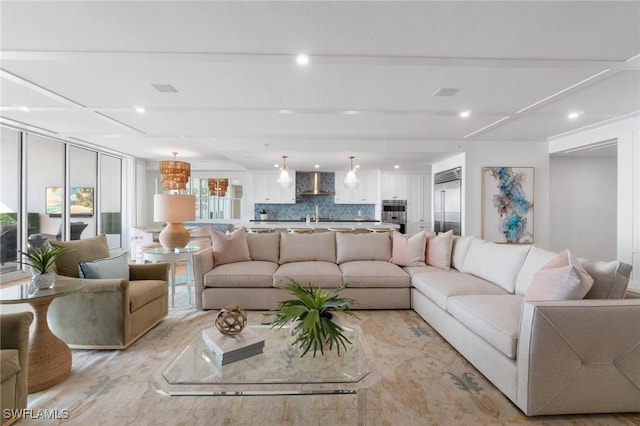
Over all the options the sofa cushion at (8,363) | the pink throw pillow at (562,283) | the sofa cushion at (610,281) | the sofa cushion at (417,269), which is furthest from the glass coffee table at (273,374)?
the sofa cushion at (417,269)

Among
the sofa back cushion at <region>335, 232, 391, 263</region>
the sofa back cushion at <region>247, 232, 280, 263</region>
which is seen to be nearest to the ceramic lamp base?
the sofa back cushion at <region>247, 232, 280, 263</region>

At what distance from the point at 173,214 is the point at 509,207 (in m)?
5.74

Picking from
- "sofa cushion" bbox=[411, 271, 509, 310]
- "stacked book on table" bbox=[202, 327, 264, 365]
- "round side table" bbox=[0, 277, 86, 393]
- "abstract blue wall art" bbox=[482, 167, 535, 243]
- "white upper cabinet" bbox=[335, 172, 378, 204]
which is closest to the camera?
"stacked book on table" bbox=[202, 327, 264, 365]

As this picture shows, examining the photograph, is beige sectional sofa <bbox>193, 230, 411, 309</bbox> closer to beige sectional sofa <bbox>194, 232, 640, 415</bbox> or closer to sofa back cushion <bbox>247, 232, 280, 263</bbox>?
beige sectional sofa <bbox>194, 232, 640, 415</bbox>

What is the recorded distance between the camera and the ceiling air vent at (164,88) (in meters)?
3.28

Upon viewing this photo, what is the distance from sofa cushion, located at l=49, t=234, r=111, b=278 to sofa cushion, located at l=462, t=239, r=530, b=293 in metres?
3.78

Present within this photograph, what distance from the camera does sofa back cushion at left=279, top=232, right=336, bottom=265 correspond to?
4.18m

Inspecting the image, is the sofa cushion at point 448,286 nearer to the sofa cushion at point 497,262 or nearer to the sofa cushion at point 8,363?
the sofa cushion at point 497,262

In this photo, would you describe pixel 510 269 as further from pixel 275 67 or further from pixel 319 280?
pixel 275 67

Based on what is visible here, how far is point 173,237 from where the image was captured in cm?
393

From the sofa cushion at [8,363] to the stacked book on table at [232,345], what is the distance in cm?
92

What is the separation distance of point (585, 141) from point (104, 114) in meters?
7.41

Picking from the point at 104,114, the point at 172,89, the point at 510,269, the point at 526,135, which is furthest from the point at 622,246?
the point at 104,114

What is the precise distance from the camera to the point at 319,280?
3.58 meters
